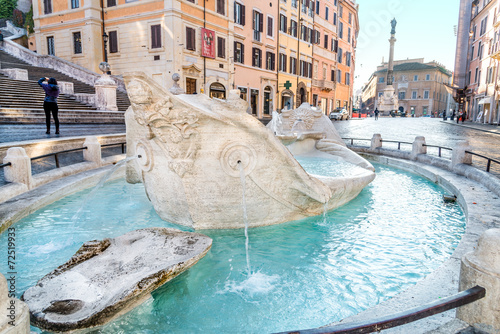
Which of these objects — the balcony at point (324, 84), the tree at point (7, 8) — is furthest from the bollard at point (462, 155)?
the tree at point (7, 8)

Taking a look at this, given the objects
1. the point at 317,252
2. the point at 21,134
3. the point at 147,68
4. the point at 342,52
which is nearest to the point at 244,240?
the point at 317,252

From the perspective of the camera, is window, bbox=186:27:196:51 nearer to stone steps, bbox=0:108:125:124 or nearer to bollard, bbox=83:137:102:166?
stone steps, bbox=0:108:125:124

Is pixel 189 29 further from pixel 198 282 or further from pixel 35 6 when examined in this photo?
pixel 198 282

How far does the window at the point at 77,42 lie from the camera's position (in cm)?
2191

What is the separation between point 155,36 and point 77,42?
5.92m

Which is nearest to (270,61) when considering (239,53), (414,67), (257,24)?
(257,24)

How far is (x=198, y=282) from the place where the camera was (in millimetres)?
2760

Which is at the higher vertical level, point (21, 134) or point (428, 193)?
point (21, 134)

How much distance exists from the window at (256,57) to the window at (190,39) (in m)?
6.80

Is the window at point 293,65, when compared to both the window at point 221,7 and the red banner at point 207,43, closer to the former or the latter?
the window at point 221,7

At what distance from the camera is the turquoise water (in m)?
2.34

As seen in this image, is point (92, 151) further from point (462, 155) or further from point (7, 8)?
point (7, 8)

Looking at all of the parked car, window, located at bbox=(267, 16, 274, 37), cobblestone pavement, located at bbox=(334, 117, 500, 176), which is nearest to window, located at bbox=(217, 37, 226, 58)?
window, located at bbox=(267, 16, 274, 37)

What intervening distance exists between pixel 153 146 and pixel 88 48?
70.7ft
